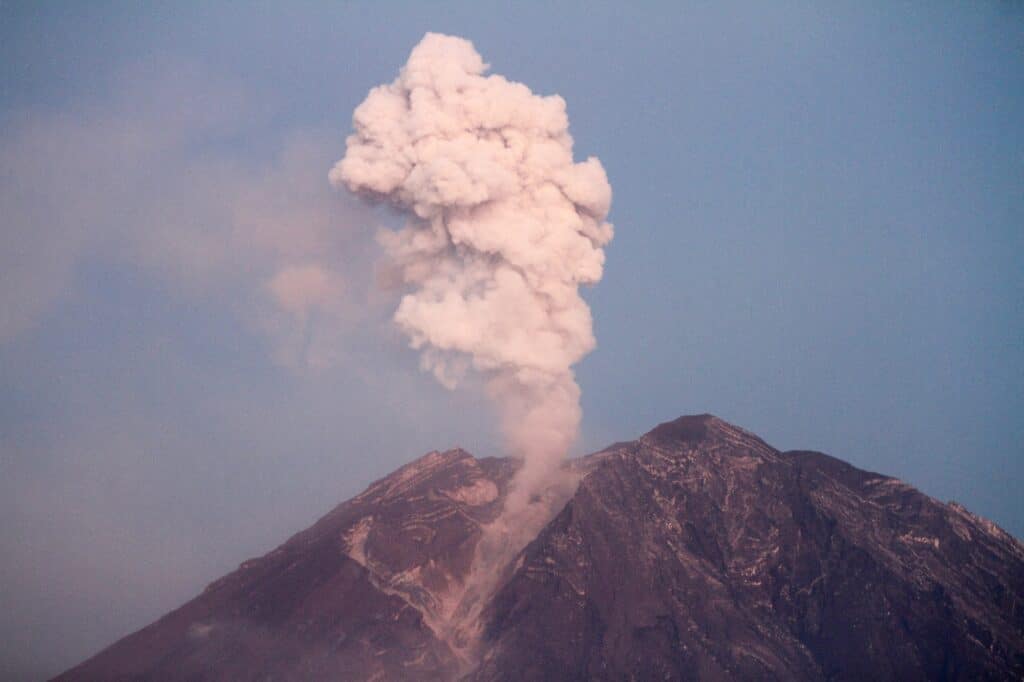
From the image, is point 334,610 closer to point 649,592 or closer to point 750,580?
point 649,592

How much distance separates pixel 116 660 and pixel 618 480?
26.7 metres

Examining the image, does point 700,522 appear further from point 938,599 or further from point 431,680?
point 431,680

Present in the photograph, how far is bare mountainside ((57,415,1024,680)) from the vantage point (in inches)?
2121

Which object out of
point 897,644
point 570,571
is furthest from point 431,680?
point 897,644

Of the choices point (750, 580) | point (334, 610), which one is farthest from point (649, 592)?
point (334, 610)

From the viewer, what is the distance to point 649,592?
56938 millimetres

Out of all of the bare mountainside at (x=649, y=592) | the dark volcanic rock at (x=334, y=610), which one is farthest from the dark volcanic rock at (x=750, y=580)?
the dark volcanic rock at (x=334, y=610)

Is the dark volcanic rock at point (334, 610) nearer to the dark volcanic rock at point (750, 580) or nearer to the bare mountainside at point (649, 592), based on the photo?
the bare mountainside at point (649, 592)

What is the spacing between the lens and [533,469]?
69.2 metres

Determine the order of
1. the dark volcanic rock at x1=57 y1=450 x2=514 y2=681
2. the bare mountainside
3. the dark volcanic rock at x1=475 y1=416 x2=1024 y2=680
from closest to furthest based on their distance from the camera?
1. the dark volcanic rock at x1=475 y1=416 x2=1024 y2=680
2. the bare mountainside
3. the dark volcanic rock at x1=57 y1=450 x2=514 y2=681

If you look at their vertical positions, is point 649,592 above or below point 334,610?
below

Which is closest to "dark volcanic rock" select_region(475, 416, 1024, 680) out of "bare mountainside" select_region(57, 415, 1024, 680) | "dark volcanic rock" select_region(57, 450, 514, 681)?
"bare mountainside" select_region(57, 415, 1024, 680)

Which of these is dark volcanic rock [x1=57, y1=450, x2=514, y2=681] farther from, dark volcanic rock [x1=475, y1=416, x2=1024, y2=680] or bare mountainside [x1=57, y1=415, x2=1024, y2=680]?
dark volcanic rock [x1=475, y1=416, x2=1024, y2=680]

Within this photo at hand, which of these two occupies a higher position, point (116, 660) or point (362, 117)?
point (362, 117)
